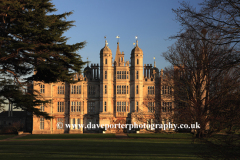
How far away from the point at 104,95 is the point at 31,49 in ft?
85.2

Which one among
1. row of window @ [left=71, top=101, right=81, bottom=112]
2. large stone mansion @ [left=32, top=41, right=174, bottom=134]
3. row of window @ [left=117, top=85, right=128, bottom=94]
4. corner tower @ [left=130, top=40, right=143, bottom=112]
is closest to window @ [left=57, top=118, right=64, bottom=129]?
large stone mansion @ [left=32, top=41, right=174, bottom=134]

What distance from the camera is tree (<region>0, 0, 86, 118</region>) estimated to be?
13148mm

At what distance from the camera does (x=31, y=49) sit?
13.7 m

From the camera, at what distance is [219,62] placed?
6.61 meters

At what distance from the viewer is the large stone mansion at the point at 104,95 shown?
39.1 metres

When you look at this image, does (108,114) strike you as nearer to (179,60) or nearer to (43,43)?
(179,60)

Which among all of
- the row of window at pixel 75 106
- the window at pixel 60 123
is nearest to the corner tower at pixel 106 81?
the row of window at pixel 75 106

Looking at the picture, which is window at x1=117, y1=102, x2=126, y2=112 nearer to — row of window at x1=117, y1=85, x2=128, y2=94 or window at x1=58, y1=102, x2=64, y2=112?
row of window at x1=117, y1=85, x2=128, y2=94

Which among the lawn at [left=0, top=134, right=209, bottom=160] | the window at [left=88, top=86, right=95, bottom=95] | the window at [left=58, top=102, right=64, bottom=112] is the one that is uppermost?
the window at [left=88, top=86, right=95, bottom=95]

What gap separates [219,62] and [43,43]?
966 cm

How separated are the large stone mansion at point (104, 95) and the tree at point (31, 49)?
978 inches

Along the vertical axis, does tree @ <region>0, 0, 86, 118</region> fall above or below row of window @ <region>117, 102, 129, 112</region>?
above

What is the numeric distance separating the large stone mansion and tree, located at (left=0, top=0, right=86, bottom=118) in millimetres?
24834

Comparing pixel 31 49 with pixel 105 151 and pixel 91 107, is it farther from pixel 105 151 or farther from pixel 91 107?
pixel 91 107
